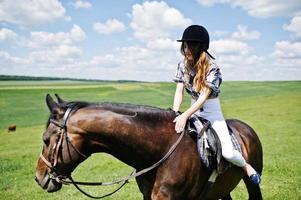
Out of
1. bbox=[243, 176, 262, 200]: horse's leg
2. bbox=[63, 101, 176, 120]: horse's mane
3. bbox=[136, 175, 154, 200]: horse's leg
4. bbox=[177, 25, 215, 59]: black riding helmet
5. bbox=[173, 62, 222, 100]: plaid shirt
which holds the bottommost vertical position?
bbox=[243, 176, 262, 200]: horse's leg

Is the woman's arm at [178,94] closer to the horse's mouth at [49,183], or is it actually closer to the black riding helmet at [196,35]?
the black riding helmet at [196,35]

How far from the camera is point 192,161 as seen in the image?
4.46 m

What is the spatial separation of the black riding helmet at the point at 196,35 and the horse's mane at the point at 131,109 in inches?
38.6

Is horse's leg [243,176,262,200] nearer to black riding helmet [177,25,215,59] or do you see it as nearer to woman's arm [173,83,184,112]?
woman's arm [173,83,184,112]

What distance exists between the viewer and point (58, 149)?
A: 396 cm

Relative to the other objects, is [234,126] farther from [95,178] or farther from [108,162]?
[108,162]

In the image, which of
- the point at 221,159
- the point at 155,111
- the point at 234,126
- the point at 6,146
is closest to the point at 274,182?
the point at 234,126

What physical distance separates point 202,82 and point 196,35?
0.61 m

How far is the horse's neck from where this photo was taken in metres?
4.09

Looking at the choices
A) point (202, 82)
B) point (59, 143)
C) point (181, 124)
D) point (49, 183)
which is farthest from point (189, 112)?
point (49, 183)

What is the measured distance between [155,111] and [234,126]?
92.2 inches

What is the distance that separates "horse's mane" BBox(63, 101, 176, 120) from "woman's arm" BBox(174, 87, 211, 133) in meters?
0.21

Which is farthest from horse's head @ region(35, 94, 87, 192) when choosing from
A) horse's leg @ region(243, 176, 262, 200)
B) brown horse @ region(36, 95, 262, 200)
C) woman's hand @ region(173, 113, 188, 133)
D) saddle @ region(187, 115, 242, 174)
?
horse's leg @ region(243, 176, 262, 200)

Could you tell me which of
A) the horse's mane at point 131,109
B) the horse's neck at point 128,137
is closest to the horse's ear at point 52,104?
the horse's mane at point 131,109
